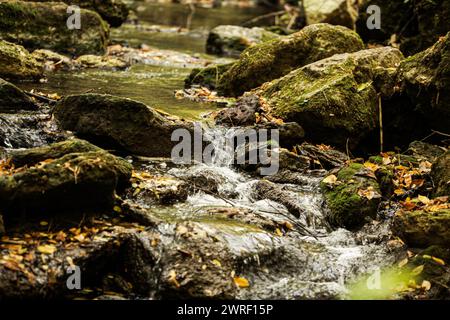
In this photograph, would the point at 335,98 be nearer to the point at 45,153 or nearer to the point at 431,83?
the point at 431,83

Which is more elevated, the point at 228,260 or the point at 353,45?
the point at 353,45

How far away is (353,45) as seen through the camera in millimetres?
11453

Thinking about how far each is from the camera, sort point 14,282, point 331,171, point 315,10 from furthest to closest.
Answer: point 315,10
point 331,171
point 14,282

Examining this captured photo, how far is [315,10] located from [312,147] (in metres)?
11.9

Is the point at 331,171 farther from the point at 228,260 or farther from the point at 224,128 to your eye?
the point at 228,260

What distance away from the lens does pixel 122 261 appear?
17.6 ft

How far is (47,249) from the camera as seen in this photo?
5.05 metres

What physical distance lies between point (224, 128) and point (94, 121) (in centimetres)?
213

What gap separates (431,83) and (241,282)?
15.3 ft

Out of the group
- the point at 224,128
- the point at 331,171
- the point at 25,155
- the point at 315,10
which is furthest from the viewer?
the point at 315,10

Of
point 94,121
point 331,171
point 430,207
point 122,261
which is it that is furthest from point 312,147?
point 122,261

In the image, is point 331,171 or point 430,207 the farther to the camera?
point 331,171
